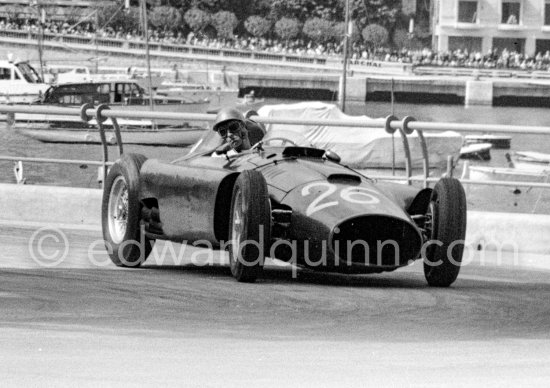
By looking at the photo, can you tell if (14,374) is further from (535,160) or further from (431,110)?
(431,110)

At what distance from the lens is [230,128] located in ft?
38.9

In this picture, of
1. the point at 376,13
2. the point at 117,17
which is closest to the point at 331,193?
the point at 376,13

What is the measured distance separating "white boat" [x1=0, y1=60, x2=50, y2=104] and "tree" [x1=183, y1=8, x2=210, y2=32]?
5566 centimetres

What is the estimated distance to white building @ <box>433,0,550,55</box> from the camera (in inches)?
5108

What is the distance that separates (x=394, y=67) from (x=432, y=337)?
114m

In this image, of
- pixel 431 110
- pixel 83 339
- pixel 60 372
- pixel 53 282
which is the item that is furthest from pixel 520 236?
pixel 431 110

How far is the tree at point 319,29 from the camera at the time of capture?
131 meters

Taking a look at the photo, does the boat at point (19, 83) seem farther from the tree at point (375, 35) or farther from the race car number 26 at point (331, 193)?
the race car number 26 at point (331, 193)

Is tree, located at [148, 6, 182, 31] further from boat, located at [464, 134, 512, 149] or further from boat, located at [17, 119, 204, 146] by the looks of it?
boat, located at [17, 119, 204, 146]

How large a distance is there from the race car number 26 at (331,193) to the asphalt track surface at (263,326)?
1.92 feet

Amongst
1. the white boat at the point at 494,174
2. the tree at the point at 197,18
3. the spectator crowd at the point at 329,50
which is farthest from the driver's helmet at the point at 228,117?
the tree at the point at 197,18

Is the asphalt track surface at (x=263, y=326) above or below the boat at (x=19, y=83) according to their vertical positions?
above

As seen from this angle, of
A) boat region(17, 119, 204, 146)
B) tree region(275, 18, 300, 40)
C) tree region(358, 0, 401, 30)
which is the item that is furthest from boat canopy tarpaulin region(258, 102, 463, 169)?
tree region(275, 18, 300, 40)

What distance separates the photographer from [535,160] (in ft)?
170
